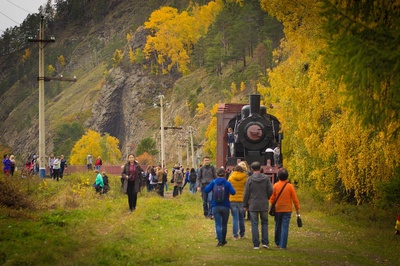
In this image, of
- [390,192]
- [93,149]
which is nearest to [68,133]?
[93,149]

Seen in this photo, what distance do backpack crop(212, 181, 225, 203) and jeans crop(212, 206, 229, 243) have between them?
0.20 metres

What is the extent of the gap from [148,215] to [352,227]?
6425 mm

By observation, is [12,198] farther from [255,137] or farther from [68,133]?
[68,133]

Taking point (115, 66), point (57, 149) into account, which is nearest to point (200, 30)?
point (115, 66)

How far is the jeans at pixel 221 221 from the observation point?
47.4 feet

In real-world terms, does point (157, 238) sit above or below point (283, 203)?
below

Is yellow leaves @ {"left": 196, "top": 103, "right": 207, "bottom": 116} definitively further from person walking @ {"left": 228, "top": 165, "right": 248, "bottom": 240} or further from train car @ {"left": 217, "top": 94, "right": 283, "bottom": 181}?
person walking @ {"left": 228, "top": 165, "right": 248, "bottom": 240}

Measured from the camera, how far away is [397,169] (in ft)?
71.1

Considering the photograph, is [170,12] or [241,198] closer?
[241,198]

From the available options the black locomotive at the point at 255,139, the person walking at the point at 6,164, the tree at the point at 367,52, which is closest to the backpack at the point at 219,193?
the tree at the point at 367,52

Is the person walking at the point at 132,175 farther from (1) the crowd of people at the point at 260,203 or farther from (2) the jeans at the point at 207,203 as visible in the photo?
(1) the crowd of people at the point at 260,203

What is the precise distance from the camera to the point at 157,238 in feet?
50.6

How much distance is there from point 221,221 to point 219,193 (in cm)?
61

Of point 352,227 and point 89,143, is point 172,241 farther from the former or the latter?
point 89,143
